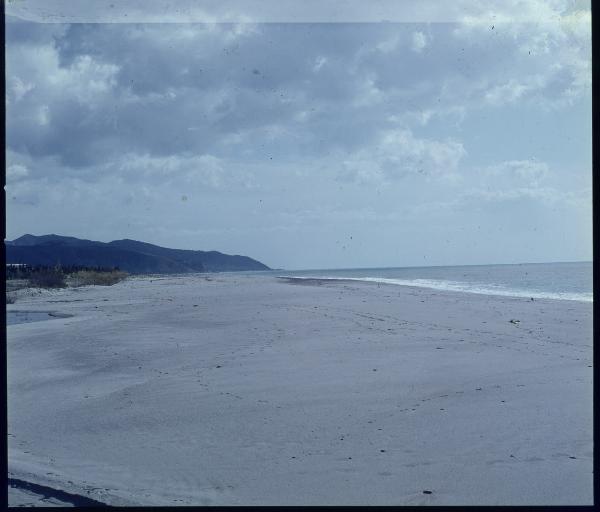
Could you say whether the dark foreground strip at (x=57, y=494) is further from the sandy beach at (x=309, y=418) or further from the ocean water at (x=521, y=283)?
the ocean water at (x=521, y=283)

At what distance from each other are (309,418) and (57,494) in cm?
182

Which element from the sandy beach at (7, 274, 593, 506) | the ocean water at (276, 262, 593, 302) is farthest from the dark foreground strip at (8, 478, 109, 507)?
the ocean water at (276, 262, 593, 302)

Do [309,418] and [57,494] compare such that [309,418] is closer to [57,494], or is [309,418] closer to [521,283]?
[57,494]

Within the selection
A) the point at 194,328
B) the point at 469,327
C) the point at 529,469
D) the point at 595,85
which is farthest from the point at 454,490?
the point at 194,328

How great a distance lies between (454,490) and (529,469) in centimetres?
52

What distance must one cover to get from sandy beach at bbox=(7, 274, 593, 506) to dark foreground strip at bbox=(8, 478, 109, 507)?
43mm

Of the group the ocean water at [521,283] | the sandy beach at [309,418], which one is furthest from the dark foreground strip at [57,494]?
the ocean water at [521,283]

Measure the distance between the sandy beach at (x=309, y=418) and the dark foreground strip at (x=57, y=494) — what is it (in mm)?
43

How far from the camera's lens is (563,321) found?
32.3 feet

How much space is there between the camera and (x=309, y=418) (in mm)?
4297

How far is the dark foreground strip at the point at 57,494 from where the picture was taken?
9.70 ft

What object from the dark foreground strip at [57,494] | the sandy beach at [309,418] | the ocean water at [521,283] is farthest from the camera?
the ocean water at [521,283]

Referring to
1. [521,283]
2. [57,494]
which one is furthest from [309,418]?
[521,283]

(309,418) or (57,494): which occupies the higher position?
(309,418)
